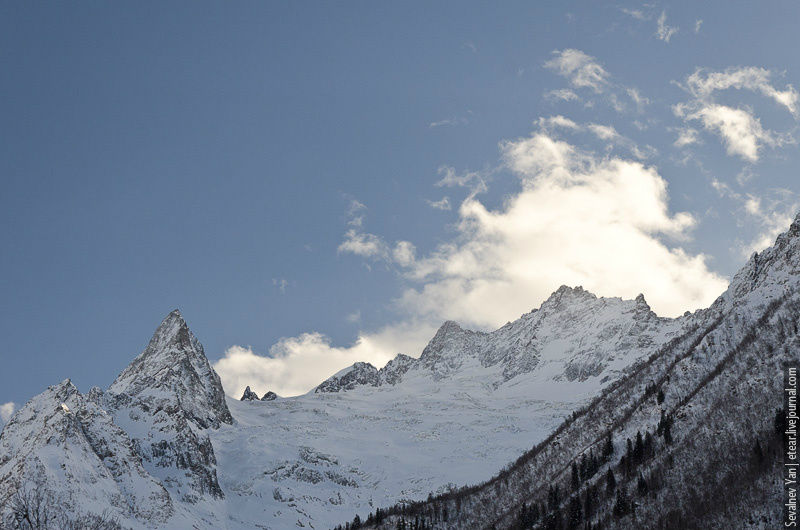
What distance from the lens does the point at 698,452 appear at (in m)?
136

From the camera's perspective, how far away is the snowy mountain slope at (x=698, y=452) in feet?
387

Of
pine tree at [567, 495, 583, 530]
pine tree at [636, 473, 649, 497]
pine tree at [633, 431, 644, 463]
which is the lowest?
pine tree at [567, 495, 583, 530]

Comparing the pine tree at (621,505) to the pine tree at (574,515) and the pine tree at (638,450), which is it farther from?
the pine tree at (638,450)

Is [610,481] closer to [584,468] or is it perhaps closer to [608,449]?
[608,449]

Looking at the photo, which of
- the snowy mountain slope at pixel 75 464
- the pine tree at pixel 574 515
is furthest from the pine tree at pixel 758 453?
the snowy mountain slope at pixel 75 464

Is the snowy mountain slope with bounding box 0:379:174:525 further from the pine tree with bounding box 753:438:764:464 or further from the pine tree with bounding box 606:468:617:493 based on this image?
the pine tree with bounding box 753:438:764:464

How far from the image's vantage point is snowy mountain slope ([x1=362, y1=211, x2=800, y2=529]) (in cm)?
11781

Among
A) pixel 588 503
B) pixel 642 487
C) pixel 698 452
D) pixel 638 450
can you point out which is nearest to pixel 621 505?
pixel 642 487

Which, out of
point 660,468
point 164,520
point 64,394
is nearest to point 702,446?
point 660,468

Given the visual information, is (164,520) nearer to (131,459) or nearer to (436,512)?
(131,459)

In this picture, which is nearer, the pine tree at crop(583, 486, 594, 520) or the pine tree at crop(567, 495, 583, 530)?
the pine tree at crop(567, 495, 583, 530)

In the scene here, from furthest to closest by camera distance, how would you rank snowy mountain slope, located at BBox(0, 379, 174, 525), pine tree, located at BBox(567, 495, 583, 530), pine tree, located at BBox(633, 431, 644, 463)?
snowy mountain slope, located at BBox(0, 379, 174, 525) → pine tree, located at BBox(633, 431, 644, 463) → pine tree, located at BBox(567, 495, 583, 530)

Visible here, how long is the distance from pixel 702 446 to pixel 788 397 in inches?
718

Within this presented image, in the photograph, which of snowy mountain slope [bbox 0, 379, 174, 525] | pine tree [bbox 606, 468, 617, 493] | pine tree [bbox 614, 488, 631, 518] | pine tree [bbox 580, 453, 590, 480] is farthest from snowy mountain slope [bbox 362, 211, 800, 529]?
snowy mountain slope [bbox 0, 379, 174, 525]
